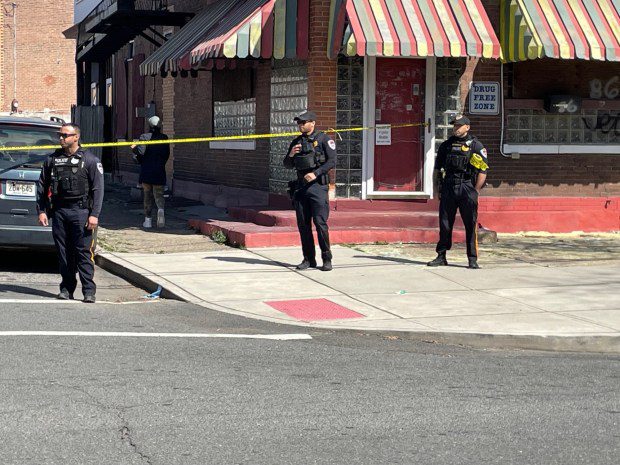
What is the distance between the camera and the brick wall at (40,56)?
165ft

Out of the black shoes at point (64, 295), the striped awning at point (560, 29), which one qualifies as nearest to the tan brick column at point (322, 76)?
the striped awning at point (560, 29)

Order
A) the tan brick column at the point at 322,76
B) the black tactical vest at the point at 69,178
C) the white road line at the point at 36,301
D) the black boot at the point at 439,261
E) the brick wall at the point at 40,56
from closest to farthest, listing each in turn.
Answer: the white road line at the point at 36,301, the black tactical vest at the point at 69,178, the black boot at the point at 439,261, the tan brick column at the point at 322,76, the brick wall at the point at 40,56

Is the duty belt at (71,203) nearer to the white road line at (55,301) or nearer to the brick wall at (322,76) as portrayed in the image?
the white road line at (55,301)

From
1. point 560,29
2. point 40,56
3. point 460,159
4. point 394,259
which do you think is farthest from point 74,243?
point 40,56

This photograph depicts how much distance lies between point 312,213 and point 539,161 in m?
5.84

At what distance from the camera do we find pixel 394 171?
57.2 ft

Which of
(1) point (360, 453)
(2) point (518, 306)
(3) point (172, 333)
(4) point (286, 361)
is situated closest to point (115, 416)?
(1) point (360, 453)

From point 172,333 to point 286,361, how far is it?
148 centimetres

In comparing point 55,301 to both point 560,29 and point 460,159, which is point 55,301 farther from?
point 560,29

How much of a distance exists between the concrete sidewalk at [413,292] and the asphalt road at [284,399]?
39 cm

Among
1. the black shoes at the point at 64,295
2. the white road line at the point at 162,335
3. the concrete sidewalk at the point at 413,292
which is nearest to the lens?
the white road line at the point at 162,335

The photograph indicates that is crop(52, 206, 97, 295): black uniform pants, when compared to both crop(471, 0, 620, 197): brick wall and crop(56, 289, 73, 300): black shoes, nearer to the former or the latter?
crop(56, 289, 73, 300): black shoes

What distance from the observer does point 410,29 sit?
1593 centimetres

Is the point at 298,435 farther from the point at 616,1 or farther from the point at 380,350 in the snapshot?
the point at 616,1
